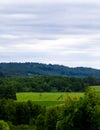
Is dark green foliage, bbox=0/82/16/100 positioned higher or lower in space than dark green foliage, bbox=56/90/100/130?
higher

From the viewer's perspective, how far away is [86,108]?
4231 cm

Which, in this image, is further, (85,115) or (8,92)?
(8,92)

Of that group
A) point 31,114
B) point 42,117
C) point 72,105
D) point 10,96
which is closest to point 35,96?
point 10,96

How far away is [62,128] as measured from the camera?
4353 cm

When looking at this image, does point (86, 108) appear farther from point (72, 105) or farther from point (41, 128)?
point (41, 128)

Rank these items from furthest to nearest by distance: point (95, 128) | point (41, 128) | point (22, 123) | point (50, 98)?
point (50, 98), point (22, 123), point (41, 128), point (95, 128)

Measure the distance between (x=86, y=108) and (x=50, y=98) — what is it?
115 meters

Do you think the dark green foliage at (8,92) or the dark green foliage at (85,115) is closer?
the dark green foliage at (85,115)

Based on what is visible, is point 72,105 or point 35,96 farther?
point 35,96

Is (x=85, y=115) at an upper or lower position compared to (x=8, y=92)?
lower

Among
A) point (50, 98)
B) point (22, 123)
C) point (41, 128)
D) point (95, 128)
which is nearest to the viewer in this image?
point (95, 128)

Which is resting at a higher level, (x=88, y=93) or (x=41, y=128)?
(x=88, y=93)

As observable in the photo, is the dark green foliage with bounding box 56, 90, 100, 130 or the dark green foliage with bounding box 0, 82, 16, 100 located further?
the dark green foliage with bounding box 0, 82, 16, 100

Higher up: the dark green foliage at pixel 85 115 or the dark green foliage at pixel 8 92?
the dark green foliage at pixel 8 92
